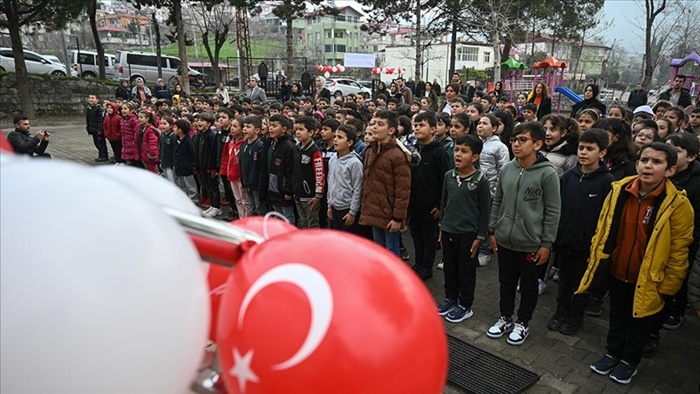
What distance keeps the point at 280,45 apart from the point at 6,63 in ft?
130

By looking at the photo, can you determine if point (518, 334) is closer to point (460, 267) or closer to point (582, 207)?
point (460, 267)

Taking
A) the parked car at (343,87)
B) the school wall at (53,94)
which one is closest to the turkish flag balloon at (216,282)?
the school wall at (53,94)

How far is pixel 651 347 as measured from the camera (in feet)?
12.2

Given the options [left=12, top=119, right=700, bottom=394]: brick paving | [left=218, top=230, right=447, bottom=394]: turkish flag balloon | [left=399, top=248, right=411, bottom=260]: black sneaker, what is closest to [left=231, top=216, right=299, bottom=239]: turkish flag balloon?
[left=218, top=230, right=447, bottom=394]: turkish flag balloon

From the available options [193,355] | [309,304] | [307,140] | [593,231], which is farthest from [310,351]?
[307,140]

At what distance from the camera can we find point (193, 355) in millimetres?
1003

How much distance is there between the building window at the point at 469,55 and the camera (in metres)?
56.4

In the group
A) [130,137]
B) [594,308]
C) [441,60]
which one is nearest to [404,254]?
[594,308]

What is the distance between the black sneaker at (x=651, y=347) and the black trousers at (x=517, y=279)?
0.87 meters

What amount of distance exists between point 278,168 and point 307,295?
16.6ft

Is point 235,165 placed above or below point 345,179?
below

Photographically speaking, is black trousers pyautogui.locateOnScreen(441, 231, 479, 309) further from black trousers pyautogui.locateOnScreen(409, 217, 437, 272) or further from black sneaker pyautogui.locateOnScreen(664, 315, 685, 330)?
black sneaker pyautogui.locateOnScreen(664, 315, 685, 330)

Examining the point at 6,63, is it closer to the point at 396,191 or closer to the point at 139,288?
the point at 396,191

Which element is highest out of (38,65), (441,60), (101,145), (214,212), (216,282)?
(441,60)
